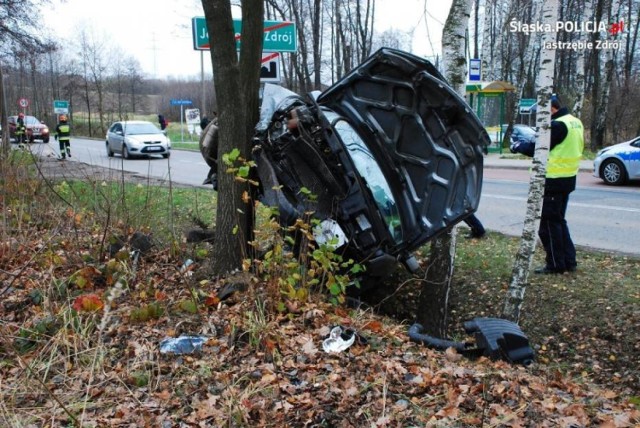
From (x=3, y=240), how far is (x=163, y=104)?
55.0 meters

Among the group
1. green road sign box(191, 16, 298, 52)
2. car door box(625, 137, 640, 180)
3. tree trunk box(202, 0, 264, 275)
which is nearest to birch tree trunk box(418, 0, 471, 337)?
tree trunk box(202, 0, 264, 275)

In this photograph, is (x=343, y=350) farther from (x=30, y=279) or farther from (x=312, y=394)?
(x=30, y=279)

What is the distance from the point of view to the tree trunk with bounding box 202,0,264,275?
4809mm

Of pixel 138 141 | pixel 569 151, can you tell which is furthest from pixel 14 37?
pixel 569 151

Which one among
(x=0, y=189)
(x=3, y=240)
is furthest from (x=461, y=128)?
(x=0, y=189)

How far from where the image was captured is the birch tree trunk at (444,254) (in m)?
5.16

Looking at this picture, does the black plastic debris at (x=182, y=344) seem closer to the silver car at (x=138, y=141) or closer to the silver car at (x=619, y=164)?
the silver car at (x=619, y=164)

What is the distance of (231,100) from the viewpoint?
4.89 metres

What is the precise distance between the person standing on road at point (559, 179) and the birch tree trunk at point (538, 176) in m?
1.24

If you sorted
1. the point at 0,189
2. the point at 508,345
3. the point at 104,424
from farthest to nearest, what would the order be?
the point at 0,189 → the point at 508,345 → the point at 104,424

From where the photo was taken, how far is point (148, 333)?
3.91 m

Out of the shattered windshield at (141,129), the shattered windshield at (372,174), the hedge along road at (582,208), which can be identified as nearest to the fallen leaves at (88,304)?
the hedge along road at (582,208)

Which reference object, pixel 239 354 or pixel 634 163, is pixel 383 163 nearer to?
pixel 239 354

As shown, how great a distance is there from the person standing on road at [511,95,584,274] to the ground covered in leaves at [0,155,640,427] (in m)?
0.50
